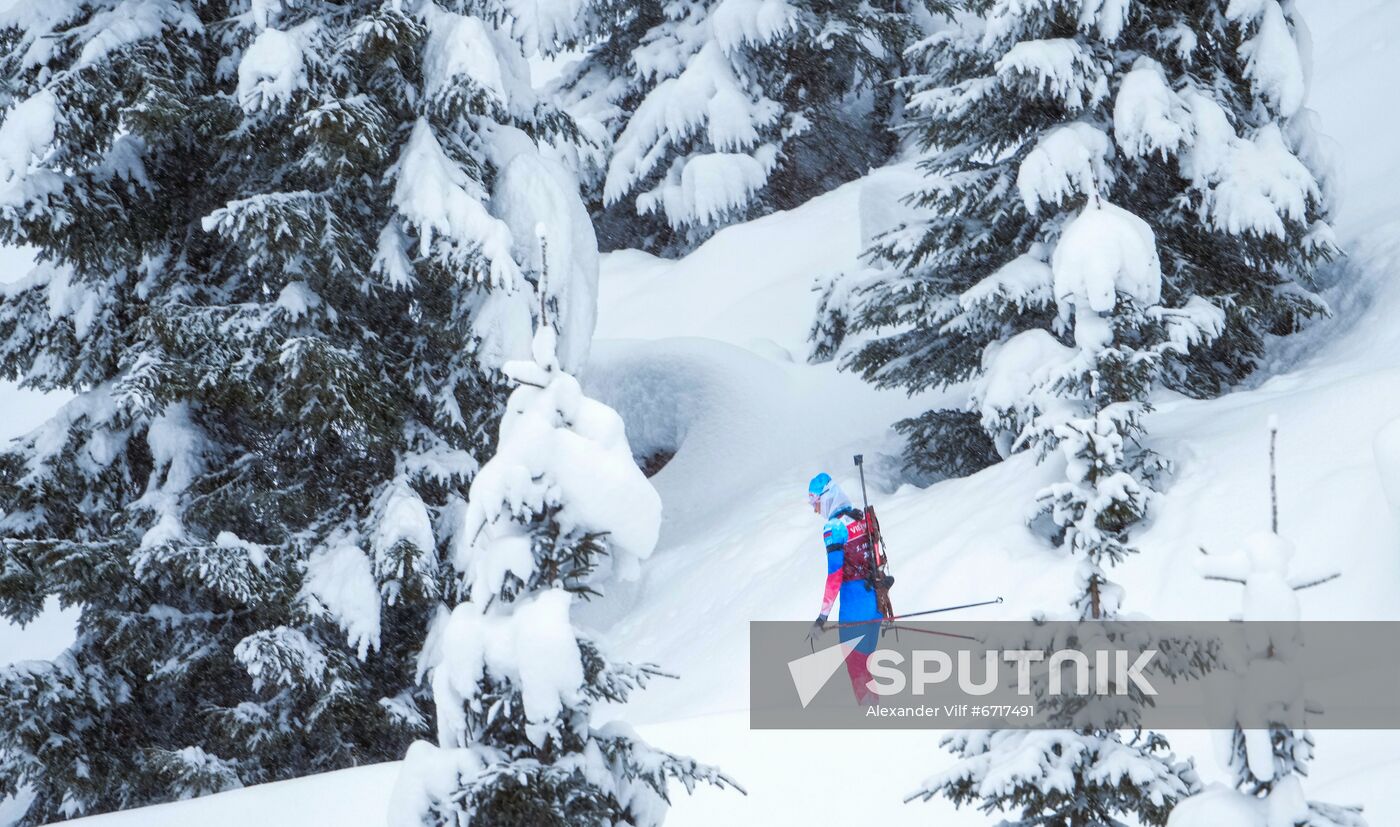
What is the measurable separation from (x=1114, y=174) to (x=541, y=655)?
8135mm

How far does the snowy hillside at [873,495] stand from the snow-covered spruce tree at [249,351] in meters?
1.94

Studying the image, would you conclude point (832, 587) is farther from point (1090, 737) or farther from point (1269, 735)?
point (1269, 735)

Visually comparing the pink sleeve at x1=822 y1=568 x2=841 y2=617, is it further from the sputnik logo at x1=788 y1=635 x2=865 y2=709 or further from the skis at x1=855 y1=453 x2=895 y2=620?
the sputnik logo at x1=788 y1=635 x2=865 y2=709

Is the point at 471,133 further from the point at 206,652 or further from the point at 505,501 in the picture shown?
the point at 505,501

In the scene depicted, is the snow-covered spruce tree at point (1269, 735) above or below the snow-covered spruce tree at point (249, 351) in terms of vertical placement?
above

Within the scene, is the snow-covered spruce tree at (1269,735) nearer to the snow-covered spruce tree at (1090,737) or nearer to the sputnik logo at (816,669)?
the snow-covered spruce tree at (1090,737)

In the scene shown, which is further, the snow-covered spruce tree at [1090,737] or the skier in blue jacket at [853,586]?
the skier in blue jacket at [853,586]

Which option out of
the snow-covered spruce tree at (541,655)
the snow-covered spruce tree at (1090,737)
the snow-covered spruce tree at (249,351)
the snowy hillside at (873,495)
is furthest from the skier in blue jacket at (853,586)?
the snow-covered spruce tree at (541,655)

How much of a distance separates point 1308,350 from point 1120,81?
9.81 ft

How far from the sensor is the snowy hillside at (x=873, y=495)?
6.61m

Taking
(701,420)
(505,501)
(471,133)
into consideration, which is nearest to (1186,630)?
(505,501)

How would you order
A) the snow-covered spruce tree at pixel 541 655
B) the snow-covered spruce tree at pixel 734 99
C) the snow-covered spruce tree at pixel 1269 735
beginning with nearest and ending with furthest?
the snow-covered spruce tree at pixel 1269 735
the snow-covered spruce tree at pixel 541 655
the snow-covered spruce tree at pixel 734 99

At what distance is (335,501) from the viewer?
32.7 ft

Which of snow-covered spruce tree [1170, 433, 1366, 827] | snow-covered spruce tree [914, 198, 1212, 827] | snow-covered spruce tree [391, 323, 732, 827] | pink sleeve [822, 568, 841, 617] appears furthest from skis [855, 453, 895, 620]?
snow-covered spruce tree [1170, 433, 1366, 827]
